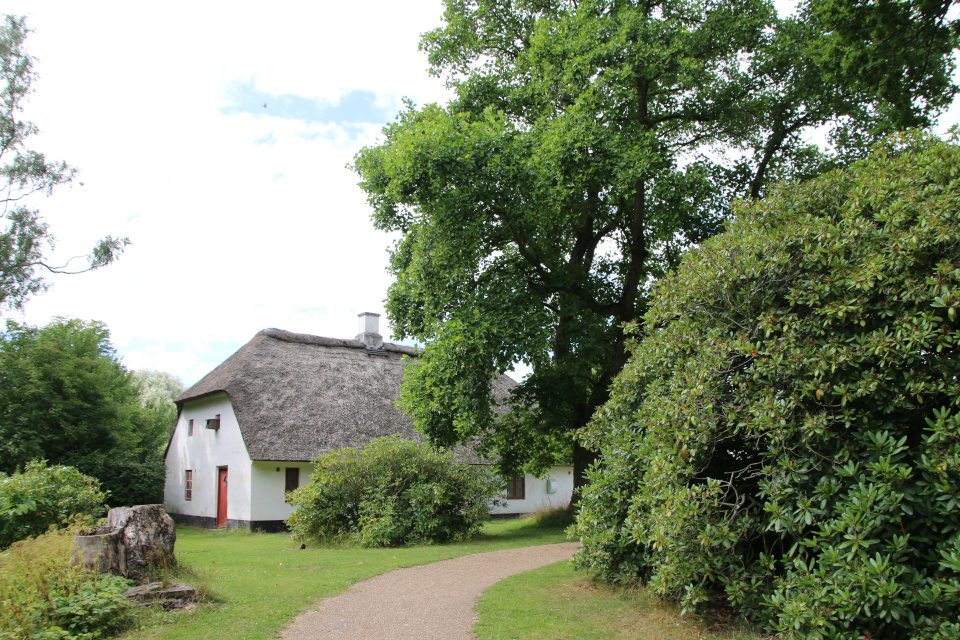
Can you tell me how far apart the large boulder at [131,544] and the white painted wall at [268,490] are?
12003mm

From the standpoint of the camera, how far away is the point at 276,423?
20.6 meters

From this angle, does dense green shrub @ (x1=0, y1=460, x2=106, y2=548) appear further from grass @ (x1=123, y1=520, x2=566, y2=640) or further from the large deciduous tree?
the large deciduous tree

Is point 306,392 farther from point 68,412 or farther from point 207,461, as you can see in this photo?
point 68,412

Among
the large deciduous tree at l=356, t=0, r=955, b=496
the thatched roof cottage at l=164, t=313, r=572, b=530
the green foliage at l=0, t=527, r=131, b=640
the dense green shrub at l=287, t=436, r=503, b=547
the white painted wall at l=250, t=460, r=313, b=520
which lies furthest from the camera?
the thatched roof cottage at l=164, t=313, r=572, b=530

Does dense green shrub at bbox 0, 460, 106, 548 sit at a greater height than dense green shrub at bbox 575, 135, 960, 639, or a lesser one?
lesser

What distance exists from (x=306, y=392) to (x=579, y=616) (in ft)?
54.5

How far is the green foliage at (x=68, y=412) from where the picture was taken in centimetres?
2223

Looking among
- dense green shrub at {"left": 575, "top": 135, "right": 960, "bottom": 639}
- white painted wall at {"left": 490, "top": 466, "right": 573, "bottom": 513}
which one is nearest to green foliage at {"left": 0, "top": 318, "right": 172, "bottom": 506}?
white painted wall at {"left": 490, "top": 466, "right": 573, "bottom": 513}

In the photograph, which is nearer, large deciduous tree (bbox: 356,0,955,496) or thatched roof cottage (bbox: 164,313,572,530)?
large deciduous tree (bbox: 356,0,955,496)

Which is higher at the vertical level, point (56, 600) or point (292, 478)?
point (56, 600)

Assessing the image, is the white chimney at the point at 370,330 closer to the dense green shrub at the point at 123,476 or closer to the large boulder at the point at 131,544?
the dense green shrub at the point at 123,476

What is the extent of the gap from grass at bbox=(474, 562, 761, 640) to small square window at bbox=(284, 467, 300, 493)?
520 inches

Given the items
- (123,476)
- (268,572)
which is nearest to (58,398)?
(123,476)

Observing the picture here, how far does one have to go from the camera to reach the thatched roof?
20.4 m
